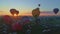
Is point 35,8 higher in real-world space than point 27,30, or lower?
higher

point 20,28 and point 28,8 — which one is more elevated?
point 28,8

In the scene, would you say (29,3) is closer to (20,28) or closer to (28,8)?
(28,8)

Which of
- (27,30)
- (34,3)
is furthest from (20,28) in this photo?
(34,3)

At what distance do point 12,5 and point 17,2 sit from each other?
85mm

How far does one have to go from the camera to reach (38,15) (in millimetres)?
4785

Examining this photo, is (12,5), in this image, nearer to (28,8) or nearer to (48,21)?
(28,8)

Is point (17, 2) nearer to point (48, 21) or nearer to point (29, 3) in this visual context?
point (29, 3)

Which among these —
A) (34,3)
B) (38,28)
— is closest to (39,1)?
(34,3)

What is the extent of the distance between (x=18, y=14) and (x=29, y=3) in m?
0.23

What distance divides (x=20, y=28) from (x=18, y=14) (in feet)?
0.68

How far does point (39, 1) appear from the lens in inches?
188

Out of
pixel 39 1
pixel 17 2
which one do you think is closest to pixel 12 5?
pixel 17 2

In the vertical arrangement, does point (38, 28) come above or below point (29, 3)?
below

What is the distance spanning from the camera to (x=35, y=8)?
4785mm
